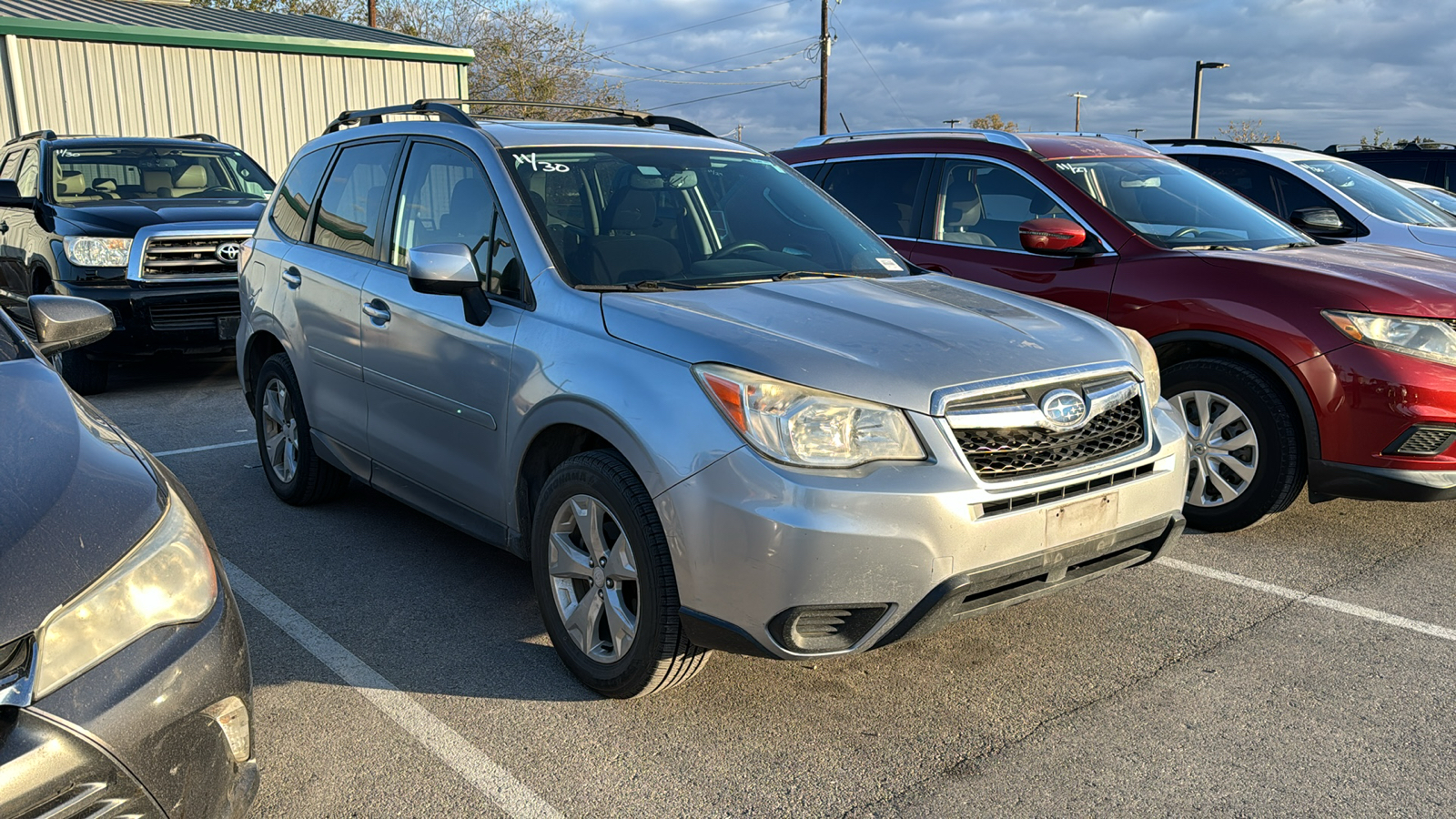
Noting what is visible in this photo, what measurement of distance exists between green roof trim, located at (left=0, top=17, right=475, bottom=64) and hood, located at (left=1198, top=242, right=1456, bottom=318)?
17324 mm

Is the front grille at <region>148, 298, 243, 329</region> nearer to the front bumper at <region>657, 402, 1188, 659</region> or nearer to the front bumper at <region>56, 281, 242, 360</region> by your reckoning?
the front bumper at <region>56, 281, 242, 360</region>

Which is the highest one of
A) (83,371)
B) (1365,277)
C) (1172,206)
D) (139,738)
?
(1172,206)

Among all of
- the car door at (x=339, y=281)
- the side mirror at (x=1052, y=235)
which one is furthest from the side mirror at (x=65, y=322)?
the side mirror at (x=1052, y=235)

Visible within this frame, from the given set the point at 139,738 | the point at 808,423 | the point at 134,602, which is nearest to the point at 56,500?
the point at 134,602

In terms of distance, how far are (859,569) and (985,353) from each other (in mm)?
787

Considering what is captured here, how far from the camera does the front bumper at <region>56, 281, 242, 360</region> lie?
8164mm

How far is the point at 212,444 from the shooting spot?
679 cm

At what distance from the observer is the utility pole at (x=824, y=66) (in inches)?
1373

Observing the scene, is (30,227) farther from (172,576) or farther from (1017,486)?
(1017,486)

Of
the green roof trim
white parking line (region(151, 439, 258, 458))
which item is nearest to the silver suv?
white parking line (region(151, 439, 258, 458))

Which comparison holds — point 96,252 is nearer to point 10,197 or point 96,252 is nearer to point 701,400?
point 10,197

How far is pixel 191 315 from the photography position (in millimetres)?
8344

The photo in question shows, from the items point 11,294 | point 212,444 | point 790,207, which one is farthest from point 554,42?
point 790,207

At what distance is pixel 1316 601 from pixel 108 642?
13.3ft
